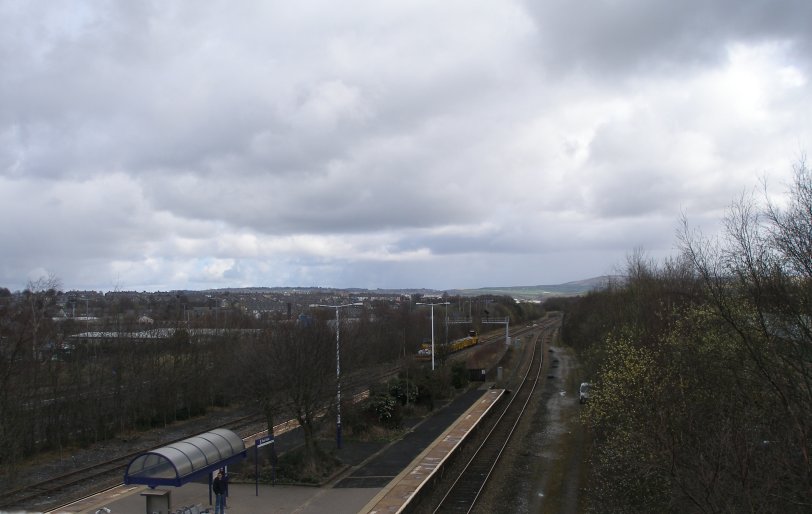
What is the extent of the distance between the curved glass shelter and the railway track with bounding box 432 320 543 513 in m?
6.99

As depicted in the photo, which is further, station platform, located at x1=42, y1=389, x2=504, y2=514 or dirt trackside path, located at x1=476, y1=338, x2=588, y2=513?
dirt trackside path, located at x1=476, y1=338, x2=588, y2=513

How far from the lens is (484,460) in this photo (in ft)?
86.6

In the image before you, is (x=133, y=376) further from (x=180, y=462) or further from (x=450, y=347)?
(x=450, y=347)

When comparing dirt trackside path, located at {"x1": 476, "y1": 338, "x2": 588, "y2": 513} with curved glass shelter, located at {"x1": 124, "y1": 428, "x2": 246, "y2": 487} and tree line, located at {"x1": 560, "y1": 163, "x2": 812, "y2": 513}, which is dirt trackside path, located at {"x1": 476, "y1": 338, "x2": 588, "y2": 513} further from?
curved glass shelter, located at {"x1": 124, "y1": 428, "x2": 246, "y2": 487}

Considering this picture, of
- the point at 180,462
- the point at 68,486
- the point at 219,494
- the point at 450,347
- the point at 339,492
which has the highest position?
the point at 180,462

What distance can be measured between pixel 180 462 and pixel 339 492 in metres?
5.94

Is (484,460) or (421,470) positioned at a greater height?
(421,470)

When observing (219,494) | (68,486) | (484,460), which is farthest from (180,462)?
(484,460)

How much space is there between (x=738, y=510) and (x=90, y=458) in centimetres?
2618

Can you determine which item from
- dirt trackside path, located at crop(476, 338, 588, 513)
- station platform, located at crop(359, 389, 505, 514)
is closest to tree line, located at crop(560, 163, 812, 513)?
dirt trackside path, located at crop(476, 338, 588, 513)

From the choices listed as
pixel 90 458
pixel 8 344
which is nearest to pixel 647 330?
pixel 90 458

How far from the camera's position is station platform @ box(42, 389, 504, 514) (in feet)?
63.5

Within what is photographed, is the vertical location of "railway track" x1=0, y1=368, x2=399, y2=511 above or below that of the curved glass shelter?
below

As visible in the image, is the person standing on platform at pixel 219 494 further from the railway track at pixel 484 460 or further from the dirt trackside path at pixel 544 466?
the dirt trackside path at pixel 544 466
